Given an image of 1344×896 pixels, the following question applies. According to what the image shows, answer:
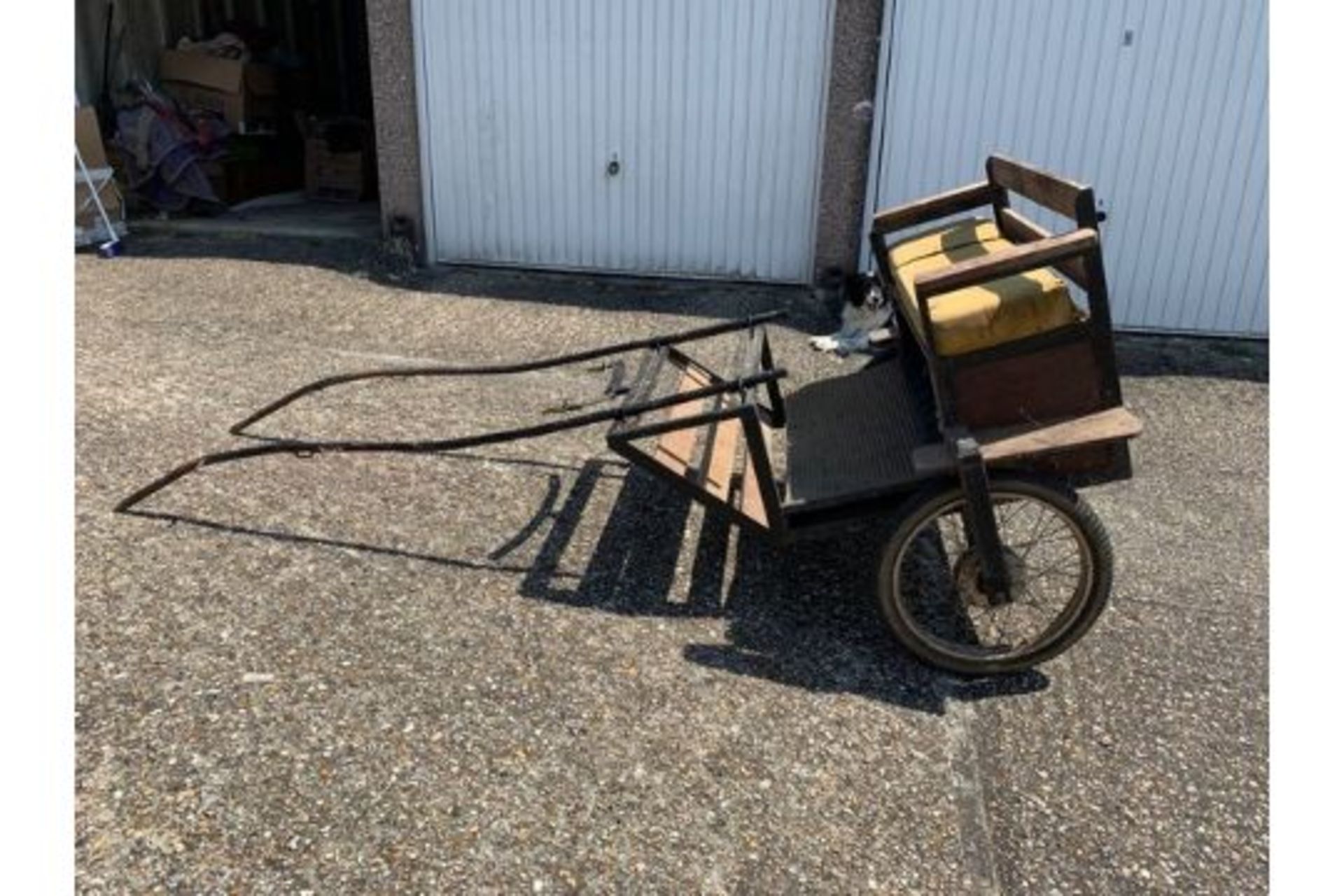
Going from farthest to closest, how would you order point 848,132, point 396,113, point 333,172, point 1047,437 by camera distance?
point 333,172 → point 396,113 → point 848,132 → point 1047,437

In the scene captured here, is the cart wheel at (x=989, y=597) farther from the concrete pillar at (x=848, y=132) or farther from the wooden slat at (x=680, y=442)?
the concrete pillar at (x=848, y=132)

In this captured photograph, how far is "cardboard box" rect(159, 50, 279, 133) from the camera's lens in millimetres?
10773

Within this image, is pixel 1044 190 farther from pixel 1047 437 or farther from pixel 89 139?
pixel 89 139

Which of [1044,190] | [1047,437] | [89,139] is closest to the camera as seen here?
[1047,437]

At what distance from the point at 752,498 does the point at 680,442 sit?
1.17 feet

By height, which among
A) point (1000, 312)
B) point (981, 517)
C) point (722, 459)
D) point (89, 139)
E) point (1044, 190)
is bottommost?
point (722, 459)

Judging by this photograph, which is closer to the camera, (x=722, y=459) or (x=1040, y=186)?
(x=1040, y=186)

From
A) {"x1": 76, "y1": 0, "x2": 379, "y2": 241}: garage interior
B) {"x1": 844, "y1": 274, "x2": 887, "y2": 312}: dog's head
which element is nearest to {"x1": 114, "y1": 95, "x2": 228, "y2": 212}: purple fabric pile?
{"x1": 76, "y1": 0, "x2": 379, "y2": 241}: garage interior

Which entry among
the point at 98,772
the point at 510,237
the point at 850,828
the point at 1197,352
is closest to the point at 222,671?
the point at 98,772

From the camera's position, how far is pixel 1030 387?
3.20 meters

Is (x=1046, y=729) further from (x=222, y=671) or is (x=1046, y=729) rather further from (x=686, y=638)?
(x=222, y=671)

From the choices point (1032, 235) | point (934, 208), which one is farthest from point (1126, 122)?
point (1032, 235)

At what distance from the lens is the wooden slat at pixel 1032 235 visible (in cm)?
315

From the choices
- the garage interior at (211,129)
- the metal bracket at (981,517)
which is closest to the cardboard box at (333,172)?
the garage interior at (211,129)
